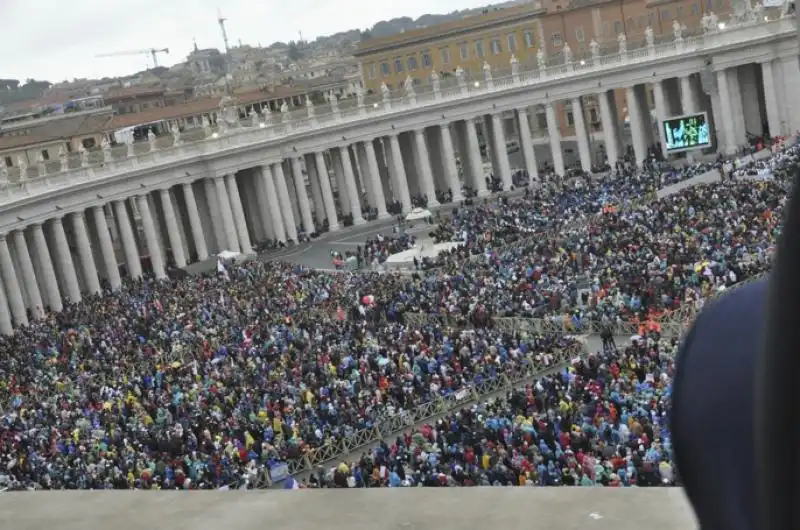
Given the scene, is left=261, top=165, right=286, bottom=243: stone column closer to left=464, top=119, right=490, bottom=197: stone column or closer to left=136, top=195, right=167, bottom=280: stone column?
left=136, top=195, right=167, bottom=280: stone column

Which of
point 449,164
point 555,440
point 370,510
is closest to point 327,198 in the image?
point 449,164

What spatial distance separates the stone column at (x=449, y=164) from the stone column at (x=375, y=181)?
488 cm

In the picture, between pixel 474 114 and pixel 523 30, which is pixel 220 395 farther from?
pixel 523 30

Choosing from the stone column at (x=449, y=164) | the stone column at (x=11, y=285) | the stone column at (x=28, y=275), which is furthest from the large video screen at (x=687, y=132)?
the stone column at (x=11, y=285)

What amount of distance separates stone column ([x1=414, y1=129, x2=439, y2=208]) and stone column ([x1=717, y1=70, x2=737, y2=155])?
64.7 feet

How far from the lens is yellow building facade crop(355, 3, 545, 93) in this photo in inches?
4213

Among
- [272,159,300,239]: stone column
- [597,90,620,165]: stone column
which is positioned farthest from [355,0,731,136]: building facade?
[272,159,300,239]: stone column

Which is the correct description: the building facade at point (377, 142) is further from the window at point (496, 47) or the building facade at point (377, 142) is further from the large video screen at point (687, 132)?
the window at point (496, 47)

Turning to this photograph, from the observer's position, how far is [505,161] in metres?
79.2

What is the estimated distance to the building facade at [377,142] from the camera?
69.6 metres

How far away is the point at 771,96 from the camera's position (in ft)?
252

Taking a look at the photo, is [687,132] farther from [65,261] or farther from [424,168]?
[65,261]

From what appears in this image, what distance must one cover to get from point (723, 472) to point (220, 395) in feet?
98.8

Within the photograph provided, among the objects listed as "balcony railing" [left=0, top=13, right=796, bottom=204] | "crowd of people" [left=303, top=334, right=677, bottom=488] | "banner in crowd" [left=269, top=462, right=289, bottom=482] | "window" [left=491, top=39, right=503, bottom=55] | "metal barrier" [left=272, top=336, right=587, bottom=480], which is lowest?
"metal barrier" [left=272, top=336, right=587, bottom=480]
